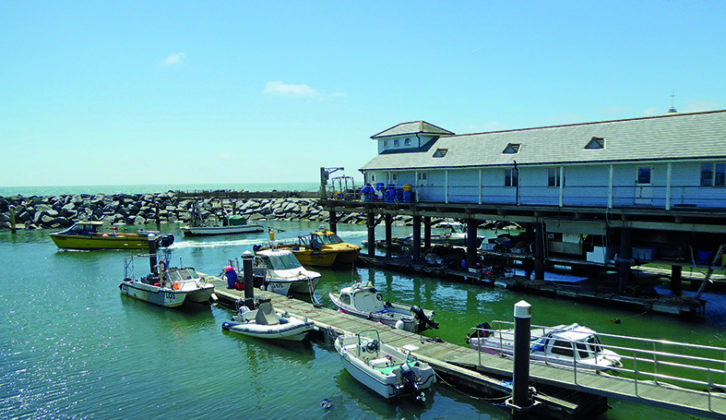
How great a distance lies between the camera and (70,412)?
15.0 meters

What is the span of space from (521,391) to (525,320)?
205 centimetres

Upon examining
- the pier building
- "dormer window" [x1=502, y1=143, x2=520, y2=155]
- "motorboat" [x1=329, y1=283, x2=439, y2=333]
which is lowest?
"motorboat" [x1=329, y1=283, x2=439, y2=333]

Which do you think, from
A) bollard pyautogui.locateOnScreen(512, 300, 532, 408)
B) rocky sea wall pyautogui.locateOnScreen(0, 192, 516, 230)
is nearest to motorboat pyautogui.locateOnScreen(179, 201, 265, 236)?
rocky sea wall pyautogui.locateOnScreen(0, 192, 516, 230)

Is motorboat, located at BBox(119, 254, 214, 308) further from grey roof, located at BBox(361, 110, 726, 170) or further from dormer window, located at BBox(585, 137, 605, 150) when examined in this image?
dormer window, located at BBox(585, 137, 605, 150)

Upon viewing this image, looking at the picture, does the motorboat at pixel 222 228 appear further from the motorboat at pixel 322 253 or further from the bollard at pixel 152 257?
the bollard at pixel 152 257

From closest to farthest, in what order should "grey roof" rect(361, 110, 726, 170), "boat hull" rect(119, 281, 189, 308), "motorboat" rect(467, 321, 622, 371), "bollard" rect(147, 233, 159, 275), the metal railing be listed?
the metal railing → "motorboat" rect(467, 321, 622, 371) → "grey roof" rect(361, 110, 726, 170) → "boat hull" rect(119, 281, 189, 308) → "bollard" rect(147, 233, 159, 275)

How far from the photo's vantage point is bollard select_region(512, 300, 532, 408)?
12.5 metres

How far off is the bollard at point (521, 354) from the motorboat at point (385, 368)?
9.31 ft

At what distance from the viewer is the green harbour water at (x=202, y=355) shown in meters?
14.8

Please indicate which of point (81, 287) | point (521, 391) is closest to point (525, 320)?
point (521, 391)

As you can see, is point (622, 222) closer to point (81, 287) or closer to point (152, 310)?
point (152, 310)

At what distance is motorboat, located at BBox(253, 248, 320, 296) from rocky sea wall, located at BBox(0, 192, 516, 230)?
4186 centimetres

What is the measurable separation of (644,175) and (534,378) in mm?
15581

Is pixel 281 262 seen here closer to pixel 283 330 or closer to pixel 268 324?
pixel 268 324
